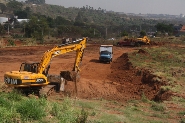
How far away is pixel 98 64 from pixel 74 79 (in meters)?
12.0

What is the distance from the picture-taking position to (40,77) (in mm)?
14750

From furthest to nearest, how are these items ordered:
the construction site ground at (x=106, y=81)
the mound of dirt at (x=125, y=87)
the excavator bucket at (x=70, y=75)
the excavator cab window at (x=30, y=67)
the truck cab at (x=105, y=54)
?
the truck cab at (x=105, y=54)
the excavator bucket at (x=70, y=75)
the mound of dirt at (x=125, y=87)
the construction site ground at (x=106, y=81)
the excavator cab window at (x=30, y=67)

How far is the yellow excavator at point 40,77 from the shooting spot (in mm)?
13971

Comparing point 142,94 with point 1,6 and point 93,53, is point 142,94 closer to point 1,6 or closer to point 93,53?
point 93,53

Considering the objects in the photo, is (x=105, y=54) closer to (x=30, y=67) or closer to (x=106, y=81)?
(x=106, y=81)

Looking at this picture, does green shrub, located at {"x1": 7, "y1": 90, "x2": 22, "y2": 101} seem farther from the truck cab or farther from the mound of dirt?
the truck cab

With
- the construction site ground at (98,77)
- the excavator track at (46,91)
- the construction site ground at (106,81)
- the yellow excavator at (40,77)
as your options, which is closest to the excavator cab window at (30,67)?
the yellow excavator at (40,77)

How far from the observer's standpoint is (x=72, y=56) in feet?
119

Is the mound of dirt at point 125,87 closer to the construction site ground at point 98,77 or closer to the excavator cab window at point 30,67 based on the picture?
the construction site ground at point 98,77

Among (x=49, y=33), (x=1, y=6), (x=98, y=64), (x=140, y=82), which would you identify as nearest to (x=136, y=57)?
(x=98, y=64)

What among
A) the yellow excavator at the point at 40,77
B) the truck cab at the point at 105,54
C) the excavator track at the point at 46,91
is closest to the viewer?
the yellow excavator at the point at 40,77

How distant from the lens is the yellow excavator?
45.8 feet

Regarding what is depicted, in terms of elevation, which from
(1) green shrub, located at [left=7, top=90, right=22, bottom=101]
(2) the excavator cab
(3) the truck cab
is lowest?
(3) the truck cab

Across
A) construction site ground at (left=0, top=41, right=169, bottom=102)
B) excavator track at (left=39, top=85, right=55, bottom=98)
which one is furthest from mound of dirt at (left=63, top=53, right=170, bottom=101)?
excavator track at (left=39, top=85, right=55, bottom=98)
